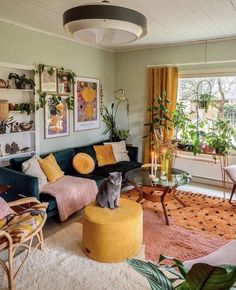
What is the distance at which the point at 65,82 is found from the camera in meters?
4.46

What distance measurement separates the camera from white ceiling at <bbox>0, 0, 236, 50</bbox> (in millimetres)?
2814

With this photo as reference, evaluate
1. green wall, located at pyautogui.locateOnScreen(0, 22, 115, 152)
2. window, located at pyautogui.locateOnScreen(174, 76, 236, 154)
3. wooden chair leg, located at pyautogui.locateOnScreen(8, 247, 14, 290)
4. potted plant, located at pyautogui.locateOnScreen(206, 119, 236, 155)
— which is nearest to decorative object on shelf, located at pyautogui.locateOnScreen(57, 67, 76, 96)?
green wall, located at pyautogui.locateOnScreen(0, 22, 115, 152)

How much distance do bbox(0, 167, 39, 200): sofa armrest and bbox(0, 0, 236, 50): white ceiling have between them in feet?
6.15

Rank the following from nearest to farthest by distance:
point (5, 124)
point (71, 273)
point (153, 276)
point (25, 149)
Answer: point (153, 276) → point (71, 273) → point (5, 124) → point (25, 149)

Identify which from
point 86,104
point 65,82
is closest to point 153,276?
point 65,82

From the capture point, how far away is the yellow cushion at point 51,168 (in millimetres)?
3615

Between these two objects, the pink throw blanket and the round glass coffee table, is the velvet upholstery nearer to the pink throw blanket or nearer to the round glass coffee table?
the pink throw blanket

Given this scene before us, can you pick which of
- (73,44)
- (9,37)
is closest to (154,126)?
(73,44)

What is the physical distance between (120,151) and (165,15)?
2451mm

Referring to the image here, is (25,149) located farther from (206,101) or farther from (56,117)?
(206,101)

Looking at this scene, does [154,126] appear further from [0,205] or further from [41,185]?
[0,205]

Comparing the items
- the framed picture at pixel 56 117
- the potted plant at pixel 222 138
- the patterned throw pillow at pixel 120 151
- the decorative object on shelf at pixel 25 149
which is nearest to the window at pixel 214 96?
the potted plant at pixel 222 138

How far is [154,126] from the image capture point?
5.07 meters

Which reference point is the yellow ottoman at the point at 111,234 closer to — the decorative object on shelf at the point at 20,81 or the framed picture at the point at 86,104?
the decorative object on shelf at the point at 20,81
